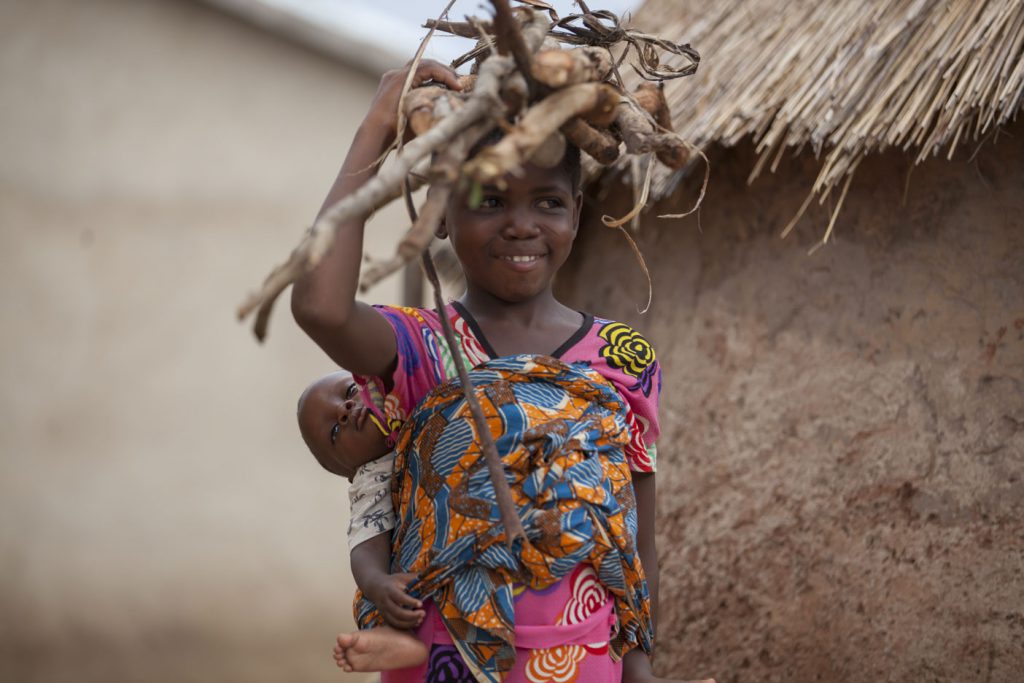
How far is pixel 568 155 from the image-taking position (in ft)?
7.30

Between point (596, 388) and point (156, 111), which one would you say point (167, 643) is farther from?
point (596, 388)

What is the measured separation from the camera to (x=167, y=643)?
6.25 meters

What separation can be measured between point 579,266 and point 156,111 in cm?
337

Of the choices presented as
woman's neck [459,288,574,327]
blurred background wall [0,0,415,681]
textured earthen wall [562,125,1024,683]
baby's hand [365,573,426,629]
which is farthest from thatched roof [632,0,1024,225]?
blurred background wall [0,0,415,681]

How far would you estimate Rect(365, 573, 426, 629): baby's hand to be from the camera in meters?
2.02

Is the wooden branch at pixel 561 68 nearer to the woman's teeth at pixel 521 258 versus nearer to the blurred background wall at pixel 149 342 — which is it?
the woman's teeth at pixel 521 258

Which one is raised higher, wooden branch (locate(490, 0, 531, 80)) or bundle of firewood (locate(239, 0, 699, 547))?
wooden branch (locate(490, 0, 531, 80))

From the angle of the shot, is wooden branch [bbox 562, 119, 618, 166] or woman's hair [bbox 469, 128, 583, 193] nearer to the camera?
wooden branch [bbox 562, 119, 618, 166]

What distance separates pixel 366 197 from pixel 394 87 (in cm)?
53

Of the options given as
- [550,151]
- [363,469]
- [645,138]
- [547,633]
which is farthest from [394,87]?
[547,633]

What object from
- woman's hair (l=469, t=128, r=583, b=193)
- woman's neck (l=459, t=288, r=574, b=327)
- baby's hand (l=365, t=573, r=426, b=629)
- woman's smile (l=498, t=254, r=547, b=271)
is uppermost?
woman's hair (l=469, t=128, r=583, b=193)

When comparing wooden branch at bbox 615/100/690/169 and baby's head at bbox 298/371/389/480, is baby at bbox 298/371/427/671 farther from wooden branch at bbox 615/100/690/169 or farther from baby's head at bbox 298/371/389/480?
wooden branch at bbox 615/100/690/169

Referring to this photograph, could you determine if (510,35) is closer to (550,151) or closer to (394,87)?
(550,151)

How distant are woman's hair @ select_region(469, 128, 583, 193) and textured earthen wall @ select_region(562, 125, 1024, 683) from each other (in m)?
1.32
